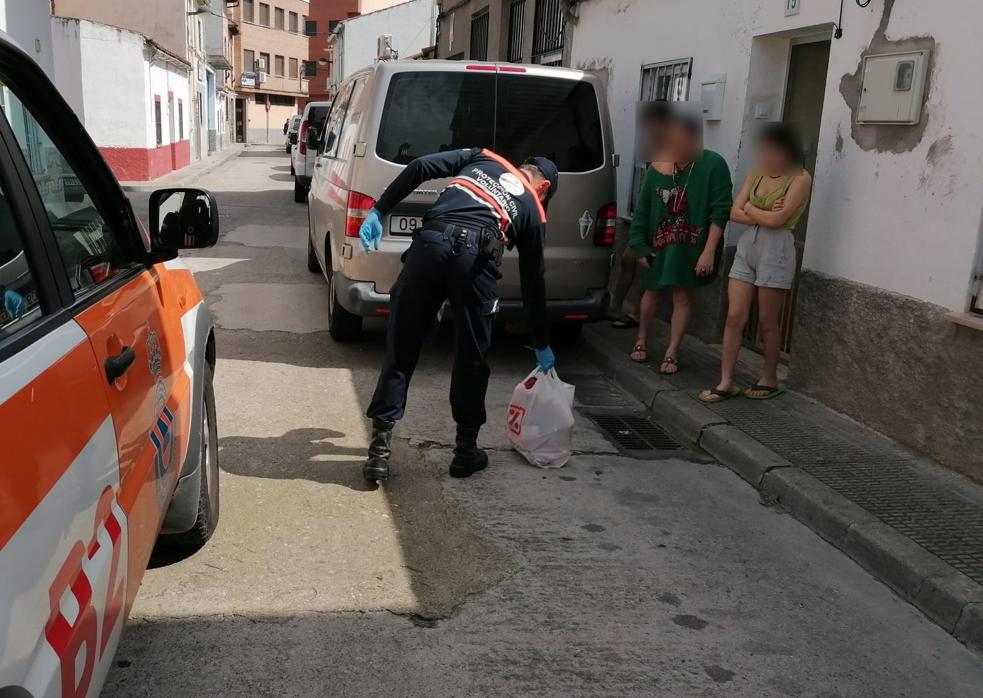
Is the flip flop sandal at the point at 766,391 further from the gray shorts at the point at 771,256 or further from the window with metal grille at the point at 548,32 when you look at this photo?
the window with metal grille at the point at 548,32

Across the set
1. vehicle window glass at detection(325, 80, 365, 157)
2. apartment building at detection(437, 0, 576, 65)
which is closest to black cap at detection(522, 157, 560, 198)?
vehicle window glass at detection(325, 80, 365, 157)

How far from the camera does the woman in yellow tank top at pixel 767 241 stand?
5656 millimetres

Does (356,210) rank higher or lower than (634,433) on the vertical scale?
higher

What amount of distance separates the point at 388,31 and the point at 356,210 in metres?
44.6

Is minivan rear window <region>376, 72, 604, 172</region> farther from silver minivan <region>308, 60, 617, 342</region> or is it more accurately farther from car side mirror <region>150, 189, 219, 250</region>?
car side mirror <region>150, 189, 219, 250</region>

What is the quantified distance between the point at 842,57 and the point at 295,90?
226 ft

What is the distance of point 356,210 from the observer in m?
6.18

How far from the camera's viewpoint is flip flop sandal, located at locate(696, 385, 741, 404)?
19.3 ft

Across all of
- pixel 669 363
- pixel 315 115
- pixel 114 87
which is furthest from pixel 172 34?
pixel 669 363

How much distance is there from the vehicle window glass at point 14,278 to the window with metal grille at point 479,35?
47.1ft

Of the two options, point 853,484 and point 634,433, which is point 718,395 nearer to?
point 634,433

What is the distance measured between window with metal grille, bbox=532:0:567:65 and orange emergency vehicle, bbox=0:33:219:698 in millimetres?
9241

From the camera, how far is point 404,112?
621 centimetres

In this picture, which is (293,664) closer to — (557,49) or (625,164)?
(625,164)
